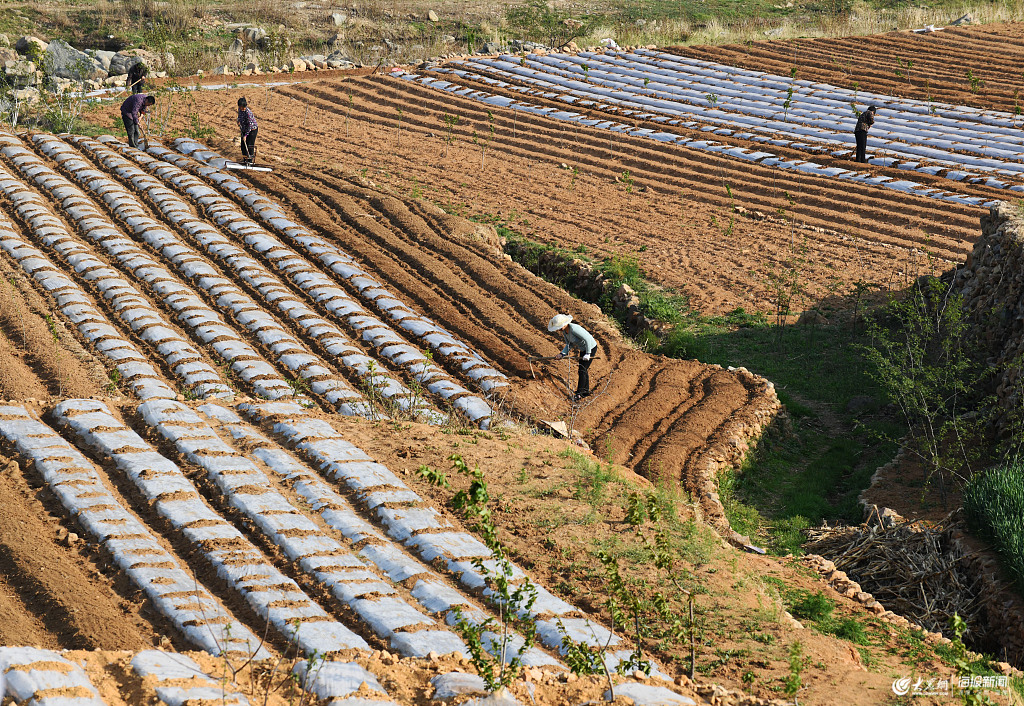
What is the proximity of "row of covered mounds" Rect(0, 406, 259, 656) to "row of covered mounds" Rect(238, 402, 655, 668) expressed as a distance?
1329 millimetres

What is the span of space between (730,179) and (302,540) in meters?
12.9

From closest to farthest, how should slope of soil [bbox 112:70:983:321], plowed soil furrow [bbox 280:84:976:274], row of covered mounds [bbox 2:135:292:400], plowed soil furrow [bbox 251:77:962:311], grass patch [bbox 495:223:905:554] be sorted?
grass patch [bbox 495:223:905:554], row of covered mounds [bbox 2:135:292:400], slope of soil [bbox 112:70:983:321], plowed soil furrow [bbox 251:77:962:311], plowed soil furrow [bbox 280:84:976:274]

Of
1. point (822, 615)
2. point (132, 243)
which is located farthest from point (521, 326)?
point (822, 615)

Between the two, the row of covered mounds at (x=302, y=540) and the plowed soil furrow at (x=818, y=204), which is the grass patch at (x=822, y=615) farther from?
the plowed soil furrow at (x=818, y=204)

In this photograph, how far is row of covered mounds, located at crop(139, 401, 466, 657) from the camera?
5.98 m

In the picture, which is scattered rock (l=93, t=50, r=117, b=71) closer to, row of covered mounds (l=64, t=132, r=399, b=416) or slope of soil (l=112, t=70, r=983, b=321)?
slope of soil (l=112, t=70, r=983, b=321)

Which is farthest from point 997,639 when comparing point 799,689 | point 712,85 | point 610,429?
point 712,85

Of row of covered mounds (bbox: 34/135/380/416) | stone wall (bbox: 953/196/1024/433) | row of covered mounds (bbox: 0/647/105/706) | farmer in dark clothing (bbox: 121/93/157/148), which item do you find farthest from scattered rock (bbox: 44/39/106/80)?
row of covered mounds (bbox: 0/647/105/706)

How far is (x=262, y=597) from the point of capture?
20.2ft

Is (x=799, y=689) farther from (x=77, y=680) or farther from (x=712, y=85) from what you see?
(x=712, y=85)

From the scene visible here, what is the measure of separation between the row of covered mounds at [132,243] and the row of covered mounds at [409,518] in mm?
1840

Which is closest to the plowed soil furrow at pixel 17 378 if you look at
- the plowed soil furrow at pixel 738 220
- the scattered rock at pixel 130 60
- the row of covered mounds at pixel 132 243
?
the row of covered mounds at pixel 132 243

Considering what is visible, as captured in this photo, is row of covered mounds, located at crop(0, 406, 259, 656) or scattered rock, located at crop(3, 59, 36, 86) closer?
row of covered mounds, located at crop(0, 406, 259, 656)

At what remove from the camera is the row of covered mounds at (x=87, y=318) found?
9914mm
